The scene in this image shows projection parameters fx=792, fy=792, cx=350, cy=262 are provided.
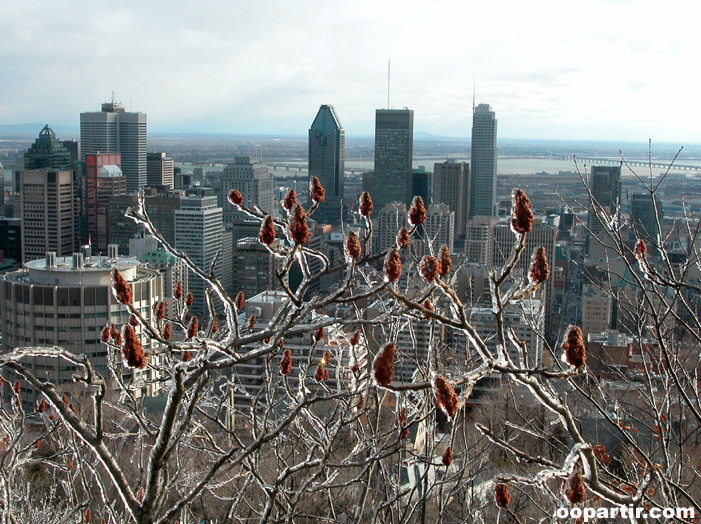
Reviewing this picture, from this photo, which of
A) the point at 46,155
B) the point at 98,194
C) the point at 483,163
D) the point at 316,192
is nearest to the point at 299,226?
the point at 316,192

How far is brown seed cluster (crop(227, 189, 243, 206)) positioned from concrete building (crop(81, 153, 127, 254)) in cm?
6928

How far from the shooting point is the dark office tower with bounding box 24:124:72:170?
8950 centimetres

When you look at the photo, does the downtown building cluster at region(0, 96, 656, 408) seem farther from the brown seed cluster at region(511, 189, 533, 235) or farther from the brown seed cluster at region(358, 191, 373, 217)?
the brown seed cluster at region(511, 189, 533, 235)

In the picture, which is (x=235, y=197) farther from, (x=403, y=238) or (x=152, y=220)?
(x=152, y=220)

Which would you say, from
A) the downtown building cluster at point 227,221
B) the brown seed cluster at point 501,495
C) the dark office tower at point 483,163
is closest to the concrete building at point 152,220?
the downtown building cluster at point 227,221

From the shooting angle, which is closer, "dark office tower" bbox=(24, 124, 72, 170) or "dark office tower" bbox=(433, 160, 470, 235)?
"dark office tower" bbox=(433, 160, 470, 235)

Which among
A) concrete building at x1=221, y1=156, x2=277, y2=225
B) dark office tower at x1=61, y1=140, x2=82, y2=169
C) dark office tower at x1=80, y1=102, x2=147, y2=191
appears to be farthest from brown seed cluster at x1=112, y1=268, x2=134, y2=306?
dark office tower at x1=61, y1=140, x2=82, y2=169

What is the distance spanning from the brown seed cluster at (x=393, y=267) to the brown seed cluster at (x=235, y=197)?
0.83m

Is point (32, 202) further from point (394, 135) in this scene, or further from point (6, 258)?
point (394, 135)

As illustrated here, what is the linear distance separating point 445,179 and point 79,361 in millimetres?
87761

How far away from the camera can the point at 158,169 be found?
10394cm

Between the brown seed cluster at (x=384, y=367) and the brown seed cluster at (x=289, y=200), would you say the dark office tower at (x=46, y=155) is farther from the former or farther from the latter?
the brown seed cluster at (x=384, y=367)

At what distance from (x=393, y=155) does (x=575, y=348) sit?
94.4 m

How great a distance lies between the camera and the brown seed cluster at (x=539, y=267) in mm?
1975
